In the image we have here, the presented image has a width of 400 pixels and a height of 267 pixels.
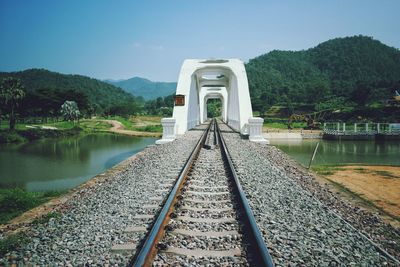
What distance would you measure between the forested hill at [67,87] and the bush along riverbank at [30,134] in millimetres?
19369

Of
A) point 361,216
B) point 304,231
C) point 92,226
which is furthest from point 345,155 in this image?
point 92,226

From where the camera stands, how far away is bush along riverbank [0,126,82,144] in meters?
33.5

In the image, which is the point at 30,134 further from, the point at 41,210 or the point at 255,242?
the point at 255,242

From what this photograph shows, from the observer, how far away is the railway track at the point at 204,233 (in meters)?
2.63

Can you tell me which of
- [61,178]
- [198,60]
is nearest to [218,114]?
[198,60]

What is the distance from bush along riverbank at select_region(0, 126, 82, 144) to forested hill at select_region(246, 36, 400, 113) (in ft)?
162

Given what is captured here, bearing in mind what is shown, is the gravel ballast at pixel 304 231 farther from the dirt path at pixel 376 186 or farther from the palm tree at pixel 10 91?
the palm tree at pixel 10 91

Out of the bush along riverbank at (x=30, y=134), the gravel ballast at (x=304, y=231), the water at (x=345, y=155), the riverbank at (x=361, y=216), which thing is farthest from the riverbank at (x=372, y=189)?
the bush along riverbank at (x=30, y=134)

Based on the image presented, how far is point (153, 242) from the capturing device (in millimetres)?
2789

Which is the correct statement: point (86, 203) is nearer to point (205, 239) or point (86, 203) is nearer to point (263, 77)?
point (205, 239)

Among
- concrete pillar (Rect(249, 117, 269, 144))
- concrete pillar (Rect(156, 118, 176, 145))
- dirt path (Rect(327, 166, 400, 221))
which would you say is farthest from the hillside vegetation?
dirt path (Rect(327, 166, 400, 221))

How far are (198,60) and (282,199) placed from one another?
16.3m

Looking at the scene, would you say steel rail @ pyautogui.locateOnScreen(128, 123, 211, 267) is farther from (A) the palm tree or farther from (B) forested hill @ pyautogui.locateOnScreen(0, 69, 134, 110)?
(B) forested hill @ pyautogui.locateOnScreen(0, 69, 134, 110)

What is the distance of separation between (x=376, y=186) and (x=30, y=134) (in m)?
39.1
